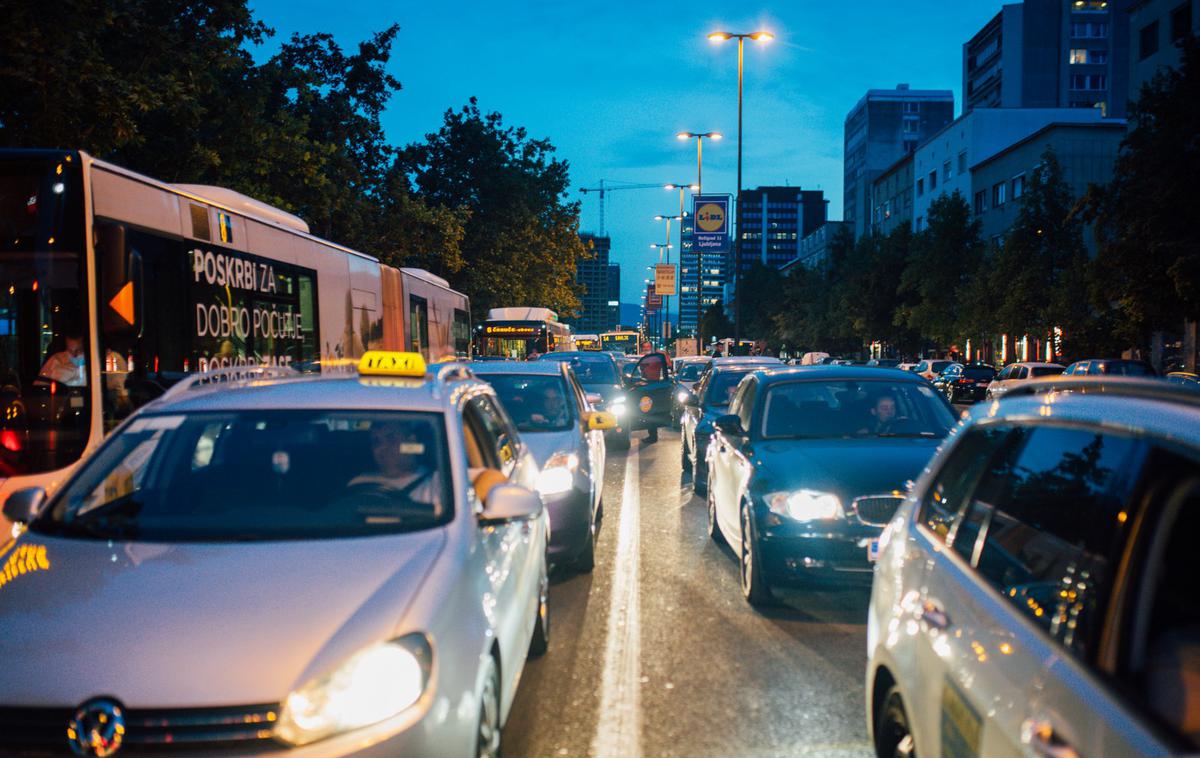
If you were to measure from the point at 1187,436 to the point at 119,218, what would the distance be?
8239mm

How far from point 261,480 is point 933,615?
2.60 metres

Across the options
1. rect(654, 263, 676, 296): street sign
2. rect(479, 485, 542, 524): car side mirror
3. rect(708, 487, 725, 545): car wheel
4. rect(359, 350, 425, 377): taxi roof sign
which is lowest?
rect(708, 487, 725, 545): car wheel

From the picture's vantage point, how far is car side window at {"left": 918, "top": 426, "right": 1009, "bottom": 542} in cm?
339

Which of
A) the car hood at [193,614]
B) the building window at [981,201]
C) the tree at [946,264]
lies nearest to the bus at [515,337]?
the tree at [946,264]

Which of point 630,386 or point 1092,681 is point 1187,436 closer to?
point 1092,681

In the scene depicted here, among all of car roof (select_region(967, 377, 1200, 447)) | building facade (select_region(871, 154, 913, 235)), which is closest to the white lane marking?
car roof (select_region(967, 377, 1200, 447))

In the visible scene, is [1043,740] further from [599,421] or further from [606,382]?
[606,382]

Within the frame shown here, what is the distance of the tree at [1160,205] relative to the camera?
24859mm

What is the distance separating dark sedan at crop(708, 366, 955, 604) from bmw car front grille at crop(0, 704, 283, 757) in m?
4.37

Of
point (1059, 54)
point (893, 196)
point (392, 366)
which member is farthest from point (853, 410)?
point (1059, 54)

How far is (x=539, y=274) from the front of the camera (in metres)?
56.6

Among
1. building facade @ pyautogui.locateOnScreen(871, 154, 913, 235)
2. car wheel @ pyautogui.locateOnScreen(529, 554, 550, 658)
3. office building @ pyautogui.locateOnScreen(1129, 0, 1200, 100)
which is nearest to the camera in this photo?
car wheel @ pyautogui.locateOnScreen(529, 554, 550, 658)

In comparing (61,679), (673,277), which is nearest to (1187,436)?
(61,679)

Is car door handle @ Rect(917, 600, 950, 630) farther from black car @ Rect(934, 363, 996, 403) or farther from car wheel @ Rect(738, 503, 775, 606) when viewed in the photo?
black car @ Rect(934, 363, 996, 403)
